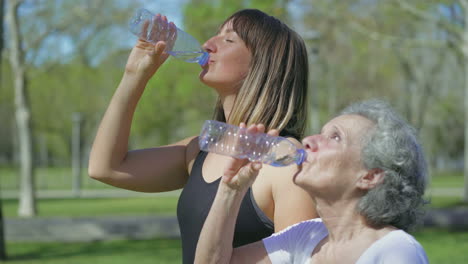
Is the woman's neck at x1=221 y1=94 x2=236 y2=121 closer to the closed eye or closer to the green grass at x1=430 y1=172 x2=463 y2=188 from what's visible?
the closed eye

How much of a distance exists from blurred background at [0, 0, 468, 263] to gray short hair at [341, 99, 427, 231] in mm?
260

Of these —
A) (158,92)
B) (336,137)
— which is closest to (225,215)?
(336,137)

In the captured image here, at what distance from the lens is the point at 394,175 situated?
1.84 m

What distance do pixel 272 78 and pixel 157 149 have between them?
1.95ft

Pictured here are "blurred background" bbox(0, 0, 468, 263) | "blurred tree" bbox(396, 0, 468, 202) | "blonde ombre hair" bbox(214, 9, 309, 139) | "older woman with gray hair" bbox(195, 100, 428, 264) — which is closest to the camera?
"older woman with gray hair" bbox(195, 100, 428, 264)

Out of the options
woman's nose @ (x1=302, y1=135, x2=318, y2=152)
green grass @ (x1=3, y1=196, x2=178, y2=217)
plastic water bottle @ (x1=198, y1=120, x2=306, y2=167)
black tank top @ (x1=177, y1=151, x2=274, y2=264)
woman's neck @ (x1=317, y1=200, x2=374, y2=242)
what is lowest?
green grass @ (x1=3, y1=196, x2=178, y2=217)

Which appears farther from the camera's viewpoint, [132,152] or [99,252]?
[99,252]

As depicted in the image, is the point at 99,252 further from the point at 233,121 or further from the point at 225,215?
the point at 225,215

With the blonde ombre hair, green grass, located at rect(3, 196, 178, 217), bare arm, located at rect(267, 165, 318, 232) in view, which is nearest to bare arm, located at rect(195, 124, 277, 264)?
bare arm, located at rect(267, 165, 318, 232)

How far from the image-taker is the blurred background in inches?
443

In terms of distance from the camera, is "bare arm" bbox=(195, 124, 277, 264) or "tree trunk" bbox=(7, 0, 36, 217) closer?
"bare arm" bbox=(195, 124, 277, 264)

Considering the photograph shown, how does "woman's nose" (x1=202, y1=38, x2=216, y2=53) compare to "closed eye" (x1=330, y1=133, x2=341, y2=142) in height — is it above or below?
above

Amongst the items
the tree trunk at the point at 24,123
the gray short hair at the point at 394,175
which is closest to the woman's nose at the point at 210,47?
the gray short hair at the point at 394,175

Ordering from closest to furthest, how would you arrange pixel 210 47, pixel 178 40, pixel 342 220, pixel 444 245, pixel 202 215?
1. pixel 342 220
2. pixel 202 215
3. pixel 210 47
4. pixel 178 40
5. pixel 444 245
